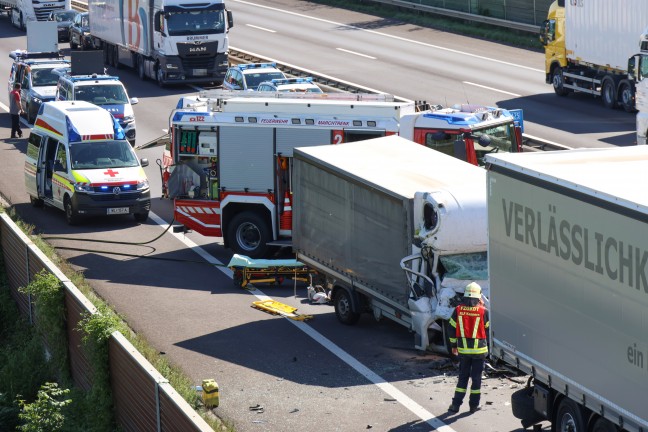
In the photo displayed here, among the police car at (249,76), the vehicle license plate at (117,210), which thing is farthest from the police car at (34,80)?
the vehicle license plate at (117,210)

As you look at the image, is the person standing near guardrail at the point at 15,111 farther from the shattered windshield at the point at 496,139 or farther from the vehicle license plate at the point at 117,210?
the shattered windshield at the point at 496,139

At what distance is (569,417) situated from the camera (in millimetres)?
14258

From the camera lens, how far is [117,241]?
2620 cm

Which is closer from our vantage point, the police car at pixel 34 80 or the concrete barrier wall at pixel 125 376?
the concrete barrier wall at pixel 125 376

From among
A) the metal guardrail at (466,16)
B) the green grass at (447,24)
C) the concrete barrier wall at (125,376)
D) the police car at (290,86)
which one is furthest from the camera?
the green grass at (447,24)

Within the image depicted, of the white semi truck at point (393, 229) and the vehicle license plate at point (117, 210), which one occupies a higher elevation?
the white semi truck at point (393, 229)

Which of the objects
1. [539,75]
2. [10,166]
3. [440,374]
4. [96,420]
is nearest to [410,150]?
[440,374]

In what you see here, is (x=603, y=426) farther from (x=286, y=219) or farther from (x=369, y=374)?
(x=286, y=219)

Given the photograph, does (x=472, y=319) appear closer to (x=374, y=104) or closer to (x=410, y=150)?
(x=410, y=150)

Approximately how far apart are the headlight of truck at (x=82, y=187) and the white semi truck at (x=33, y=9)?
1454 inches

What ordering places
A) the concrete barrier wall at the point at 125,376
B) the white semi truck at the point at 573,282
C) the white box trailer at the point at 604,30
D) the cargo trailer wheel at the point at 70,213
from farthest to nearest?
the white box trailer at the point at 604,30
the cargo trailer wheel at the point at 70,213
the concrete barrier wall at the point at 125,376
the white semi truck at the point at 573,282

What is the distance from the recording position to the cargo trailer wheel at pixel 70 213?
2738 centimetres

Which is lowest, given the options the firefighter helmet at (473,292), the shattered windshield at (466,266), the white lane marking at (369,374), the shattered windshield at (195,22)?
the white lane marking at (369,374)

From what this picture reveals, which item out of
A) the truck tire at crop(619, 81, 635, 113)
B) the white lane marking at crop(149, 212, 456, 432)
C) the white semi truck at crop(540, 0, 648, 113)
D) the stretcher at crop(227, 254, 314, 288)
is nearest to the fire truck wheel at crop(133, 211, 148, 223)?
the white lane marking at crop(149, 212, 456, 432)
